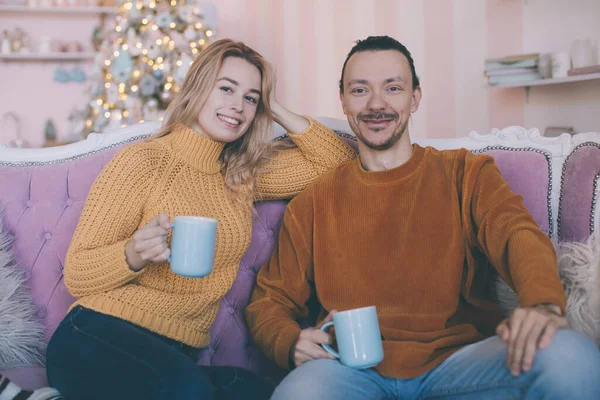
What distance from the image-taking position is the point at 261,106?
1646 mm

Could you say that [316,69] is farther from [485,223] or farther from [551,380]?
[551,380]

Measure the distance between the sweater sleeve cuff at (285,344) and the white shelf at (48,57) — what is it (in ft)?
14.0

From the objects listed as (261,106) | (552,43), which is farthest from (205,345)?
(552,43)

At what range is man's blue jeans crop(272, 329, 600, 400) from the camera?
36.7 inches

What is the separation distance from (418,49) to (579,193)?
92.5 inches

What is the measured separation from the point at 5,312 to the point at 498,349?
3.84 ft

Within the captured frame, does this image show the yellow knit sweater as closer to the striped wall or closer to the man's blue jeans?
the man's blue jeans

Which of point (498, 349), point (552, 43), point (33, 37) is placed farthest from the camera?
point (33, 37)

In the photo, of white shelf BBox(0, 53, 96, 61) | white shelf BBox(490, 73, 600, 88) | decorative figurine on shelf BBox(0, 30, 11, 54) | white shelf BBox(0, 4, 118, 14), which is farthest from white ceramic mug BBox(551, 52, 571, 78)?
decorative figurine on shelf BBox(0, 30, 11, 54)

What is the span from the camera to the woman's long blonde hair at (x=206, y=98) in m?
1.49

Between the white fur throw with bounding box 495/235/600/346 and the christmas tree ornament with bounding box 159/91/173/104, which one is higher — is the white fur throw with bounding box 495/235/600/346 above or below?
below

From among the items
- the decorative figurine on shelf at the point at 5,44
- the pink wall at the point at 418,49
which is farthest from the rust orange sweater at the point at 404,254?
the decorative figurine on shelf at the point at 5,44

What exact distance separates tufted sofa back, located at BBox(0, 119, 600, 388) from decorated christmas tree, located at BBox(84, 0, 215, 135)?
203cm

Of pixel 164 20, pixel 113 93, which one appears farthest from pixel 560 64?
pixel 113 93
